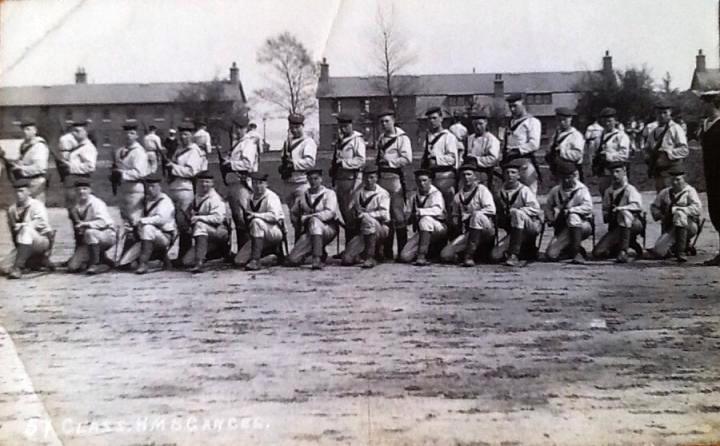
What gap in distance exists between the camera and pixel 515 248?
276cm

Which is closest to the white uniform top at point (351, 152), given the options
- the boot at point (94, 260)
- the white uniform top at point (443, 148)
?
the white uniform top at point (443, 148)

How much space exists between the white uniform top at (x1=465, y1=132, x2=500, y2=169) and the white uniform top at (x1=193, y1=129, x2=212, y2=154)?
88cm

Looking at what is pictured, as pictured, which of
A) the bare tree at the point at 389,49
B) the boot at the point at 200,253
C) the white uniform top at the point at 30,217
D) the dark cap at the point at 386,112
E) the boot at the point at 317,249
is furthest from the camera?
the boot at the point at 317,249

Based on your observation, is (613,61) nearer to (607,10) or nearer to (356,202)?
(607,10)

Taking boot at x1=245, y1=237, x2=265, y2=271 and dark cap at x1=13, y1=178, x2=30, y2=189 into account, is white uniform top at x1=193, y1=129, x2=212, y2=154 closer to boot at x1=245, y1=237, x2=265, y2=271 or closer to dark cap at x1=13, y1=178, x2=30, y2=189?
boot at x1=245, y1=237, x2=265, y2=271

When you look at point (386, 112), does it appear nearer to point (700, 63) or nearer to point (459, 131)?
point (459, 131)

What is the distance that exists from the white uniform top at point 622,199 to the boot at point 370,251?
78 centimetres

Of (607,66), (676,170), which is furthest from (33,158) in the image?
(676,170)

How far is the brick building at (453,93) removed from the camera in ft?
8.14

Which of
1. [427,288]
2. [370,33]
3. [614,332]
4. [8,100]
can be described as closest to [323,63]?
Result: [370,33]

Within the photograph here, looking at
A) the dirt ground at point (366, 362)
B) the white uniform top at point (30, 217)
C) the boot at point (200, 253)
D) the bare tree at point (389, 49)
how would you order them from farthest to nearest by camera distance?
1. the boot at point (200, 253)
2. the white uniform top at point (30, 217)
3. the bare tree at point (389, 49)
4. the dirt ground at point (366, 362)

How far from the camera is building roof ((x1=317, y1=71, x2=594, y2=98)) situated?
2.48m

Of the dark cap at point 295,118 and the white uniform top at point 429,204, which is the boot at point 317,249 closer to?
the white uniform top at point 429,204

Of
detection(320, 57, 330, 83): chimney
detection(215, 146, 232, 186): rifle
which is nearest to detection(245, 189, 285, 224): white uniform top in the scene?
detection(215, 146, 232, 186): rifle
